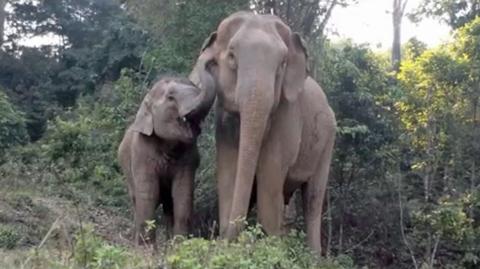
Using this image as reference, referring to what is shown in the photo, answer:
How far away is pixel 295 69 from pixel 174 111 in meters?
1.17

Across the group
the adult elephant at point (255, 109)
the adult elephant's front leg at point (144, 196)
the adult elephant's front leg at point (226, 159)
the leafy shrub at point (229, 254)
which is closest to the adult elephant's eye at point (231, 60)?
the adult elephant at point (255, 109)

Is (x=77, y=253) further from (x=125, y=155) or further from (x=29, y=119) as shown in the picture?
(x=29, y=119)

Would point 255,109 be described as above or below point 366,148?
above

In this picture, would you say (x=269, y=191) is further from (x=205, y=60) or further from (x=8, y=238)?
(x=8, y=238)

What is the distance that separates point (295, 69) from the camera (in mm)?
8180

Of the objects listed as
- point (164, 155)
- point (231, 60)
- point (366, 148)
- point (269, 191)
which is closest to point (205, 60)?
point (231, 60)

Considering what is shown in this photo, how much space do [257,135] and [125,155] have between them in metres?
2.26

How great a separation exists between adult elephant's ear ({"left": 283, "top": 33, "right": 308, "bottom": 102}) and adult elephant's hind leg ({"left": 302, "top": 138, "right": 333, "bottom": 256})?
1530 millimetres

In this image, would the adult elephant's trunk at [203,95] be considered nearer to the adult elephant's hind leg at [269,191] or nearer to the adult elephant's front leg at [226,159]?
the adult elephant's front leg at [226,159]

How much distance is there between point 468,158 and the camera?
13031 mm

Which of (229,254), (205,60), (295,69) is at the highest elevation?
(205,60)

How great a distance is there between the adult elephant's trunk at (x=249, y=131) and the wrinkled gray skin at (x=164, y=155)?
0.81 meters

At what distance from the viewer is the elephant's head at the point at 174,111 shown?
7918mm

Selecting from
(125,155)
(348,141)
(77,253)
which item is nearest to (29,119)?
(348,141)
